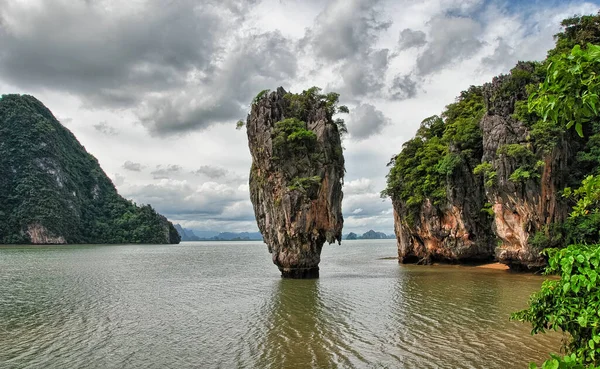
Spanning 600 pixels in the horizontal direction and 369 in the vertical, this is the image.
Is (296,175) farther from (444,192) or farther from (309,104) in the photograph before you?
(444,192)

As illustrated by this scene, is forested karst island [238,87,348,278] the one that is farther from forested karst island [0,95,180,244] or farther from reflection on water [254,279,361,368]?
forested karst island [0,95,180,244]

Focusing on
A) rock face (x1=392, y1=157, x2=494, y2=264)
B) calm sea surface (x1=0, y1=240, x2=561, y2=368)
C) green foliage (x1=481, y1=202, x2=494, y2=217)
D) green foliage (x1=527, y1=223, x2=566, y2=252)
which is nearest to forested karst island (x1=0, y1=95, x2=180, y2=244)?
calm sea surface (x1=0, y1=240, x2=561, y2=368)

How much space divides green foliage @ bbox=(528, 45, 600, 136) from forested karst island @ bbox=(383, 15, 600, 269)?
16.7 metres

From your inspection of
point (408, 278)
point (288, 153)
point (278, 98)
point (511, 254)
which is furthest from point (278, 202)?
point (511, 254)

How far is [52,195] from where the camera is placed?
11162 cm

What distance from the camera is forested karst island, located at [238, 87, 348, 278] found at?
2883 centimetres

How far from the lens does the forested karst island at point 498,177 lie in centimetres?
2777

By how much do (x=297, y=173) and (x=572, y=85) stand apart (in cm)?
2667

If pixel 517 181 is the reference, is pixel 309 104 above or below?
above

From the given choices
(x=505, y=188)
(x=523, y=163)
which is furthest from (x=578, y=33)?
(x=505, y=188)

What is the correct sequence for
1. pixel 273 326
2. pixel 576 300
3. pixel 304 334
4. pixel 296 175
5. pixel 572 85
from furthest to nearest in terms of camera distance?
pixel 296 175
pixel 273 326
pixel 304 334
pixel 576 300
pixel 572 85

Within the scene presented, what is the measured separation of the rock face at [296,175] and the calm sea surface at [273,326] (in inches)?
151

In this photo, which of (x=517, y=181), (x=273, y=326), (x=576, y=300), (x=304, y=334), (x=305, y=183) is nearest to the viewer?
(x=576, y=300)

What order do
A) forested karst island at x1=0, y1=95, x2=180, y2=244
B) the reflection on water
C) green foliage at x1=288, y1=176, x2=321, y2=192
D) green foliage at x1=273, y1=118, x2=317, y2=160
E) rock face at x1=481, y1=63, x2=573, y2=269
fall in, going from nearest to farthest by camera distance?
the reflection on water, rock face at x1=481, y1=63, x2=573, y2=269, green foliage at x1=288, y1=176, x2=321, y2=192, green foliage at x1=273, y1=118, x2=317, y2=160, forested karst island at x1=0, y1=95, x2=180, y2=244
